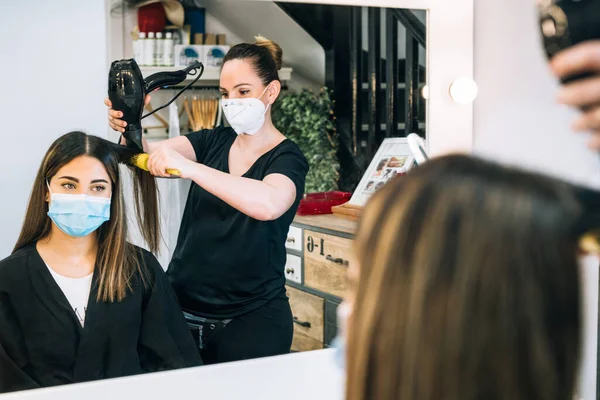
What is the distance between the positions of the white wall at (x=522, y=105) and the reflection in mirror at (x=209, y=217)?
374mm

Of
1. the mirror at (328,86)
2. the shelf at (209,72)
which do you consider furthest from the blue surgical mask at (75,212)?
the shelf at (209,72)

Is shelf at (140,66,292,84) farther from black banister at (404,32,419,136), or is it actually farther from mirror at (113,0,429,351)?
black banister at (404,32,419,136)

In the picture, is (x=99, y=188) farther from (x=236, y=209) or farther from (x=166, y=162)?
(x=236, y=209)

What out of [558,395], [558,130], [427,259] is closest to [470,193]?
[427,259]

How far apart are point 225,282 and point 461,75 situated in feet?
3.47

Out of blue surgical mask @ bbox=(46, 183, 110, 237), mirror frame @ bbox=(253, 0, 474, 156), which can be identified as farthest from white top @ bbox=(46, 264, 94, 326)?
mirror frame @ bbox=(253, 0, 474, 156)

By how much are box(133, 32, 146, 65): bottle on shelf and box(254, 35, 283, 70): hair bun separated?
292 millimetres

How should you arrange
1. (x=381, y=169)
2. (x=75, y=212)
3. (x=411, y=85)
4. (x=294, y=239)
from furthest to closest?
(x=411, y=85) < (x=381, y=169) < (x=294, y=239) < (x=75, y=212)

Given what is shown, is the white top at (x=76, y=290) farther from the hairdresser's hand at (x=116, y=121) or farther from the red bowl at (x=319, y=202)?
the red bowl at (x=319, y=202)

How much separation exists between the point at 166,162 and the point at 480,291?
117 centimetres

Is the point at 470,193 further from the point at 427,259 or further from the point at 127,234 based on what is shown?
the point at 127,234

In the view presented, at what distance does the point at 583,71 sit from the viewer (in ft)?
2.97

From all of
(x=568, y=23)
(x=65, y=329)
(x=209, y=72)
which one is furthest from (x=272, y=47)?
(x=568, y=23)

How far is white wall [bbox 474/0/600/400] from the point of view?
2.17 m
